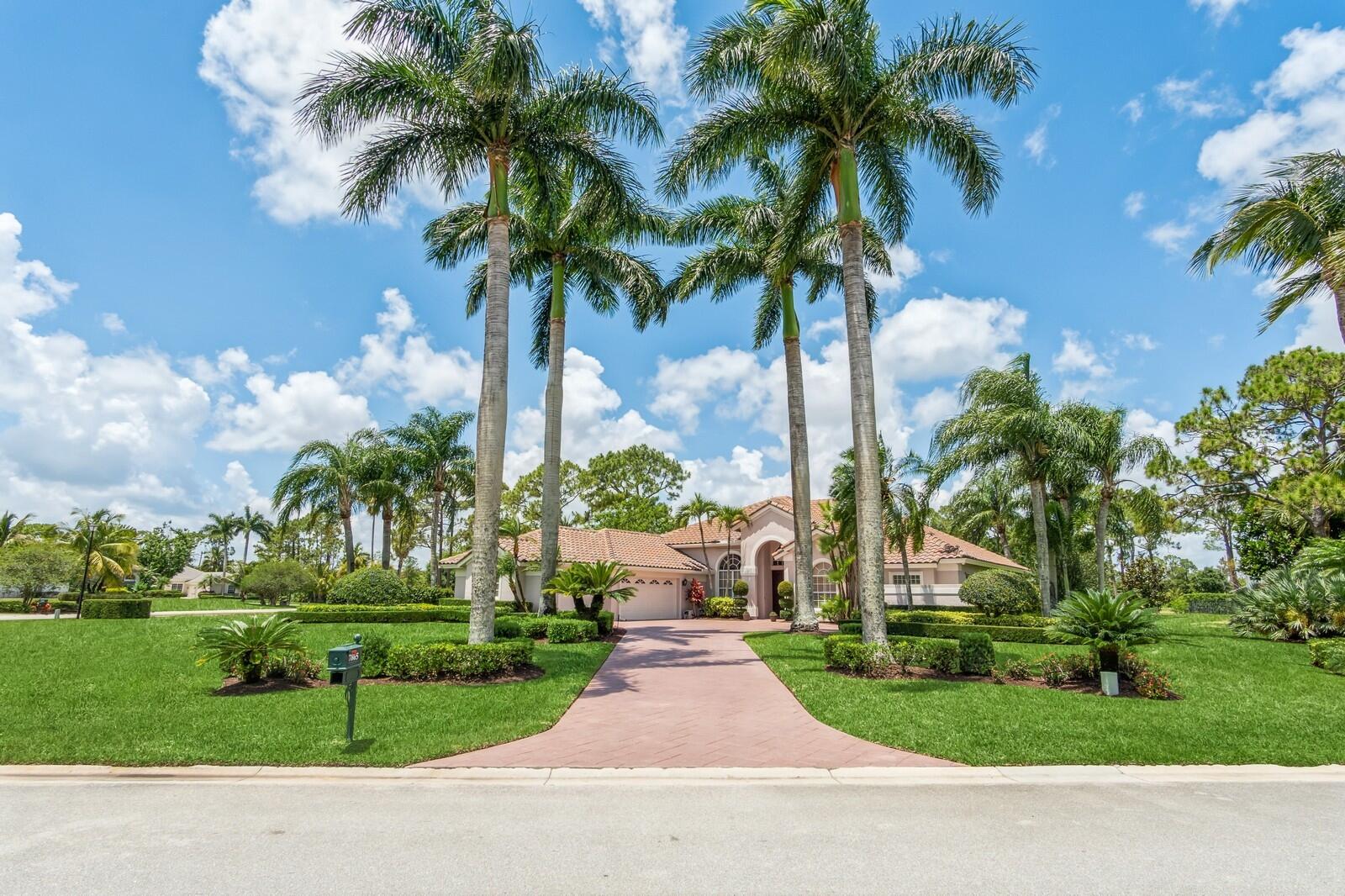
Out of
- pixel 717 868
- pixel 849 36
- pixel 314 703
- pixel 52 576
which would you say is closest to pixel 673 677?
pixel 314 703

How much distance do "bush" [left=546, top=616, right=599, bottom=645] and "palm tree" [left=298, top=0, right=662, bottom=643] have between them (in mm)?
4656

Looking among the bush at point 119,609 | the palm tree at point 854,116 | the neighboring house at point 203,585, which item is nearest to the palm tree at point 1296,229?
the palm tree at point 854,116

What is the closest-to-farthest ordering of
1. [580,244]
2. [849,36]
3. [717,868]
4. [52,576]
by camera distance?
[717,868], [849,36], [580,244], [52,576]

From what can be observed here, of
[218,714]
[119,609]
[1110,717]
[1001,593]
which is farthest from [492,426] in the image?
[119,609]

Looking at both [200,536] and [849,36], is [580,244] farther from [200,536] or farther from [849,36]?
[200,536]

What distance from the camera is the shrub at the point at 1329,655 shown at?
39.8 feet

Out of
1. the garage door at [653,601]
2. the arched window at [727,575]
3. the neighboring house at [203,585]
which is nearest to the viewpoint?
the garage door at [653,601]

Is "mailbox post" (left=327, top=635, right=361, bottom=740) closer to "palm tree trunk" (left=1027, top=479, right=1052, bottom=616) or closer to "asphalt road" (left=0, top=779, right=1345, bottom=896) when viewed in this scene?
"asphalt road" (left=0, top=779, right=1345, bottom=896)

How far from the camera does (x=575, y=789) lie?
238 inches

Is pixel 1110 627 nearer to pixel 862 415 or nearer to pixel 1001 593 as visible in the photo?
pixel 862 415

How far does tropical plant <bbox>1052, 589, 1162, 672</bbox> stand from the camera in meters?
10.6

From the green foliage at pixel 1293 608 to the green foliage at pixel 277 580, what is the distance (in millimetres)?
38423

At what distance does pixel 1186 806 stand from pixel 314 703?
32.0ft

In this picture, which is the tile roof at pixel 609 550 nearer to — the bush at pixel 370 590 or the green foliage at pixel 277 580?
the bush at pixel 370 590
